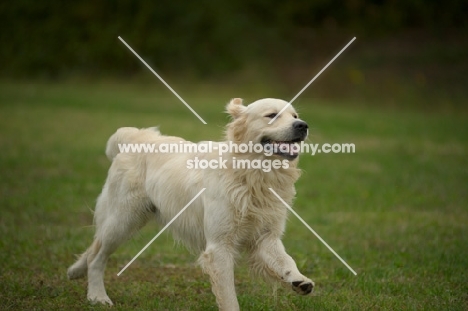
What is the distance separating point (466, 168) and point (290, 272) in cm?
998

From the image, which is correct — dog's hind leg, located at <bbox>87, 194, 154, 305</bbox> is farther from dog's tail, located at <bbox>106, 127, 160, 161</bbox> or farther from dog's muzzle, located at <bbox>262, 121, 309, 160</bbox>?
dog's muzzle, located at <bbox>262, 121, 309, 160</bbox>

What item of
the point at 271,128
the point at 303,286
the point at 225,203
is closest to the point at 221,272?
the point at 225,203

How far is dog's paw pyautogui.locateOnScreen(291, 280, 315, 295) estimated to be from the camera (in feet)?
17.1

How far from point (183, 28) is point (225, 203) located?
29607mm

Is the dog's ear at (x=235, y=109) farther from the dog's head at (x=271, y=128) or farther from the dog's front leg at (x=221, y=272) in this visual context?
the dog's front leg at (x=221, y=272)

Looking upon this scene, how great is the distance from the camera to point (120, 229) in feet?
21.1

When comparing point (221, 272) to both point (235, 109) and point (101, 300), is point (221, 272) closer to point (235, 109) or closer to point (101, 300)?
point (101, 300)

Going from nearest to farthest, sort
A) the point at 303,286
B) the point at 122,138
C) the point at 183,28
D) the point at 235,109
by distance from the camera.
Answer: the point at 303,286 → the point at 235,109 → the point at 122,138 → the point at 183,28

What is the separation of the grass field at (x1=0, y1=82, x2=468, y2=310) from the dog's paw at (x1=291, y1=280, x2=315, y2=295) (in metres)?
0.63

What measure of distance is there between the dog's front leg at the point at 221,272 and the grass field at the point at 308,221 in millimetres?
583

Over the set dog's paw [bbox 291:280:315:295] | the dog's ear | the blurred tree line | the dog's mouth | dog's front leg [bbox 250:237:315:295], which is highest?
the blurred tree line

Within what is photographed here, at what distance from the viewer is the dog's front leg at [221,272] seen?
5.34 metres

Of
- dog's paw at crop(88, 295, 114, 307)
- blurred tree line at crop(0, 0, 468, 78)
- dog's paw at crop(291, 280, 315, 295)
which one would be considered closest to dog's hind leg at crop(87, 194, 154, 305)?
dog's paw at crop(88, 295, 114, 307)

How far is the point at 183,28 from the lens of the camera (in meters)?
34.4
